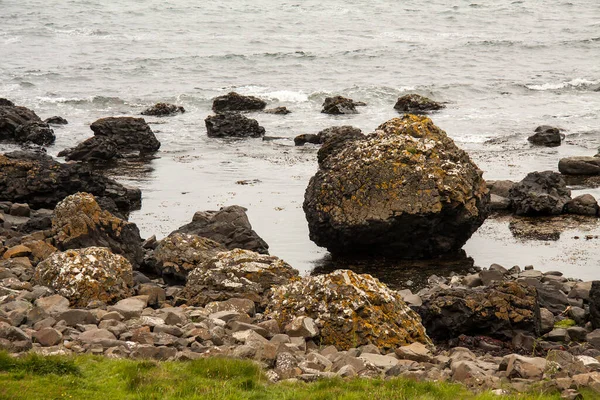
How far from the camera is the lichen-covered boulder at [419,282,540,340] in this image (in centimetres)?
1498

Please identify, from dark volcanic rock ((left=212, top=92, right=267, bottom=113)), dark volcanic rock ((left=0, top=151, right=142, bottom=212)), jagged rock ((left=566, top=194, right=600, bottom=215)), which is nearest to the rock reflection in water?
jagged rock ((left=566, top=194, right=600, bottom=215))

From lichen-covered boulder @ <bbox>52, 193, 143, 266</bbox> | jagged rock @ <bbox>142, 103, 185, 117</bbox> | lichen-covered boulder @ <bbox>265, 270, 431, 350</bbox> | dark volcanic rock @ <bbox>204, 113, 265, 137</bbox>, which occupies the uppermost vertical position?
lichen-covered boulder @ <bbox>265, 270, 431, 350</bbox>

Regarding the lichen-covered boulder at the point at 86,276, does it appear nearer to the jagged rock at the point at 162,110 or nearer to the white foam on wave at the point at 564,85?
the jagged rock at the point at 162,110

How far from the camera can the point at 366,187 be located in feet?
69.8

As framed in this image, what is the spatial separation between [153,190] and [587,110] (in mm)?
28955

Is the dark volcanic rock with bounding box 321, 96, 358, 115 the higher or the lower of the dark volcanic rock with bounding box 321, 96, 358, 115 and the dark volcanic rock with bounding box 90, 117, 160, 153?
the lower

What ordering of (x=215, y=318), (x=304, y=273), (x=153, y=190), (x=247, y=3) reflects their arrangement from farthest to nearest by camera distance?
(x=247, y=3)
(x=153, y=190)
(x=304, y=273)
(x=215, y=318)

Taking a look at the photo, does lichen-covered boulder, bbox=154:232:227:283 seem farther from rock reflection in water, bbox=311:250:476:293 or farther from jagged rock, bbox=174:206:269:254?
rock reflection in water, bbox=311:250:476:293

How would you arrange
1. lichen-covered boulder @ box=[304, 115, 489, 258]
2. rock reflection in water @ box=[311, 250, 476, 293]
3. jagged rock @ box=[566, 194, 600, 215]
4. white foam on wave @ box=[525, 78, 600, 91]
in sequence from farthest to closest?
white foam on wave @ box=[525, 78, 600, 91] < jagged rock @ box=[566, 194, 600, 215] < lichen-covered boulder @ box=[304, 115, 489, 258] < rock reflection in water @ box=[311, 250, 476, 293]

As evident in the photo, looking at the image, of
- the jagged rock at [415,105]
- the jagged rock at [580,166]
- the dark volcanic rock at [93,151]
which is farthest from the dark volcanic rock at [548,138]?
the dark volcanic rock at [93,151]

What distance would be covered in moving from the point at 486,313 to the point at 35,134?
27.2 m

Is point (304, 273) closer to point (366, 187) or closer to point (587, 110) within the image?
point (366, 187)

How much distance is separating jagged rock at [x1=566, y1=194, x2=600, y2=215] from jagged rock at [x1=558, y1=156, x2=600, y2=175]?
522 centimetres

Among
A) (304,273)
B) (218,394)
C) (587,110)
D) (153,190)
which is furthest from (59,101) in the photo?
(218,394)
